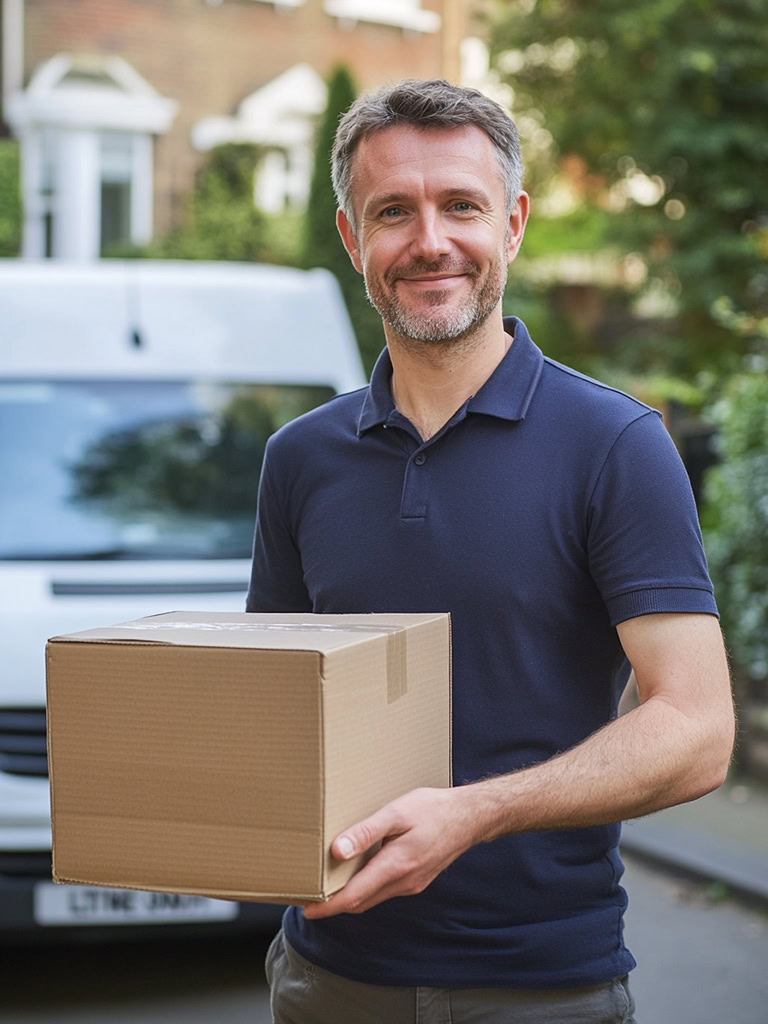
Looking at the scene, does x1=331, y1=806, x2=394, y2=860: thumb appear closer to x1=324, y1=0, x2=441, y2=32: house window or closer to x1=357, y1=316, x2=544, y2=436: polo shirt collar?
x1=357, y1=316, x2=544, y2=436: polo shirt collar

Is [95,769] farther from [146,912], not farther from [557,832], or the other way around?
[146,912]

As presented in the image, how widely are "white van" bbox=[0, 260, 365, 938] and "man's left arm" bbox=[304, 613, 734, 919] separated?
302cm

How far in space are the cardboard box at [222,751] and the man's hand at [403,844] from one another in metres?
0.02

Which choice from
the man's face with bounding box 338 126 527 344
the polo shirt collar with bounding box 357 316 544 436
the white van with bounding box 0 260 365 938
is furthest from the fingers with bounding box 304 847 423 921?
the white van with bounding box 0 260 365 938

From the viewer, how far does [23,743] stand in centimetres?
482

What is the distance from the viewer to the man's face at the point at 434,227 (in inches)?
91.6

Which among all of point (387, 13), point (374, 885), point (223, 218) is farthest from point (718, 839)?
point (387, 13)

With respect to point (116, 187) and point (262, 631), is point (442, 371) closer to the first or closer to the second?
point (262, 631)

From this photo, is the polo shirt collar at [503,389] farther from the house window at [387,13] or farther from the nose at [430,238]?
the house window at [387,13]

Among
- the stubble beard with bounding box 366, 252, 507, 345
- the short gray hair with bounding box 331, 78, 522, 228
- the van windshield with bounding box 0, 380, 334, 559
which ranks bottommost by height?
the van windshield with bounding box 0, 380, 334, 559

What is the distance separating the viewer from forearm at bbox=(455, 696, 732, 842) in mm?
2045

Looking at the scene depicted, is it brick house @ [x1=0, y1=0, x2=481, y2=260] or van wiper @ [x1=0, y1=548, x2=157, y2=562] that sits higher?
brick house @ [x1=0, y1=0, x2=481, y2=260]

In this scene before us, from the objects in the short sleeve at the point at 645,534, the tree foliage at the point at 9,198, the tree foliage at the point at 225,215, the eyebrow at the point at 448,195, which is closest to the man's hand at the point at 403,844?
the short sleeve at the point at 645,534

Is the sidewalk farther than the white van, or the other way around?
the sidewalk
